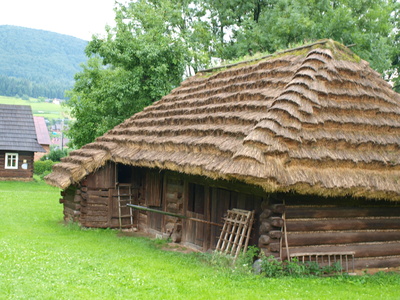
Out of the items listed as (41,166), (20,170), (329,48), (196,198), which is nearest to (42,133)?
(41,166)

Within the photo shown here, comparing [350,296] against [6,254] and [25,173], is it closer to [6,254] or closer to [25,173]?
[6,254]

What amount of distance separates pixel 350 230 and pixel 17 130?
30.1 metres

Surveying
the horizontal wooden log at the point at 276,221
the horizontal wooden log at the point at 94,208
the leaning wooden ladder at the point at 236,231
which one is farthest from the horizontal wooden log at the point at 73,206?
the horizontal wooden log at the point at 276,221

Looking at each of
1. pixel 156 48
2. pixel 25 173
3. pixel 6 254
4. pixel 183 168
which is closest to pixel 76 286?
pixel 6 254

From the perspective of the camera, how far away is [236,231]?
11320 millimetres

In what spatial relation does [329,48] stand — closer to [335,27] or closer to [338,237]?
[338,237]

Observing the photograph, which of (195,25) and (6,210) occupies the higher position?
(195,25)

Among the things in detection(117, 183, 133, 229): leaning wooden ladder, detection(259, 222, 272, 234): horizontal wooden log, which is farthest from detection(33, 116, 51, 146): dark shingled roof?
detection(259, 222, 272, 234): horizontal wooden log

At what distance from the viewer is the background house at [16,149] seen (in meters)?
35.0

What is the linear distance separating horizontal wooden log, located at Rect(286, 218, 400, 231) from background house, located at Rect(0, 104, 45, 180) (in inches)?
1092

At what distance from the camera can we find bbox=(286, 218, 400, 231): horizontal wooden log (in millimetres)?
10516

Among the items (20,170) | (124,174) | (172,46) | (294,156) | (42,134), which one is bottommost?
(124,174)

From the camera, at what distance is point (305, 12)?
86.4 feet

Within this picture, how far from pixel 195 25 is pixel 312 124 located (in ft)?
75.5
